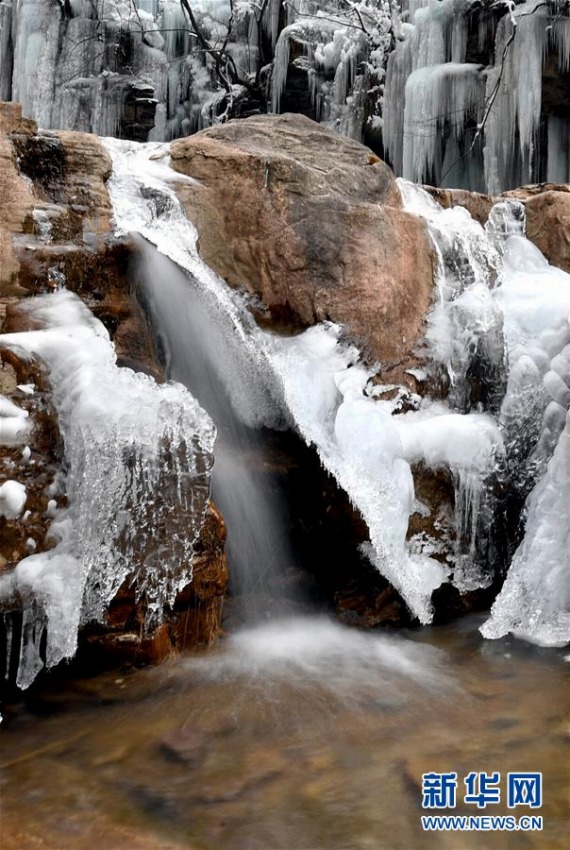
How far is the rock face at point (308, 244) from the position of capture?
14.7 feet

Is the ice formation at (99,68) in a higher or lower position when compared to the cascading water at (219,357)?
higher

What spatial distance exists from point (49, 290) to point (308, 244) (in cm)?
150

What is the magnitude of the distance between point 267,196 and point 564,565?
259 cm

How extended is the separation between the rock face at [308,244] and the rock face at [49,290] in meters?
0.64

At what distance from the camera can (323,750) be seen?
2520 mm

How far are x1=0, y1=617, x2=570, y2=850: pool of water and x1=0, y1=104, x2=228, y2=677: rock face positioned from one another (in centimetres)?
15

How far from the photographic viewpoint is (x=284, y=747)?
255 cm

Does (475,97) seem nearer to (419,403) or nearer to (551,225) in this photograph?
(551,225)

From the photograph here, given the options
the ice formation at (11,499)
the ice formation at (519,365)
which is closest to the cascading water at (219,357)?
the ice formation at (519,365)

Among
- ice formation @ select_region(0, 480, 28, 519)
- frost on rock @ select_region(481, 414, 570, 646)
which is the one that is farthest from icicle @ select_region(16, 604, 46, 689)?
frost on rock @ select_region(481, 414, 570, 646)

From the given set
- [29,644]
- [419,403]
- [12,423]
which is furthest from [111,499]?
[419,403]

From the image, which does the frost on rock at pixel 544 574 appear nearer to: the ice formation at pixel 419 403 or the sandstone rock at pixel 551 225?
the ice formation at pixel 419 403

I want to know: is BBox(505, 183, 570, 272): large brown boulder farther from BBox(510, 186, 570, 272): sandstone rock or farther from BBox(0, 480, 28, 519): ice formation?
BBox(0, 480, 28, 519): ice formation

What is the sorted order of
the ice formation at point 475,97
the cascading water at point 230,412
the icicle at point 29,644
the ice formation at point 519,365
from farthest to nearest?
1. the ice formation at point 475,97
2. the cascading water at point 230,412
3. the ice formation at point 519,365
4. the icicle at point 29,644
